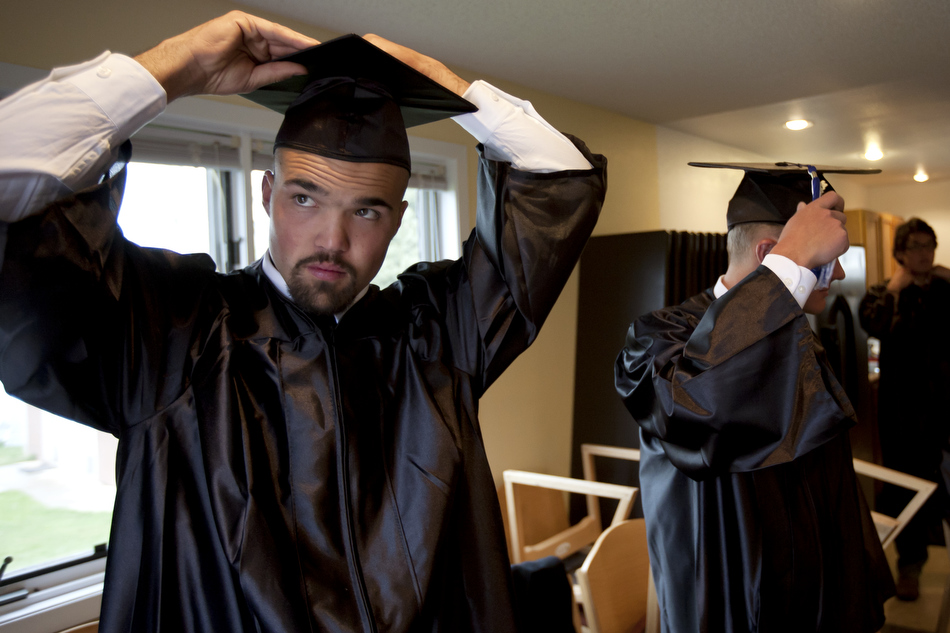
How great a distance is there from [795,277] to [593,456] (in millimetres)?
2279

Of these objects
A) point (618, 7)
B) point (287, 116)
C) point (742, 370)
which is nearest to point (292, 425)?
point (287, 116)

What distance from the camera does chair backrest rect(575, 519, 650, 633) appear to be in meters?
1.71

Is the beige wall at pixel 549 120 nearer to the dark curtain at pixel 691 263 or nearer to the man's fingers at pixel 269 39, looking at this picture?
the dark curtain at pixel 691 263

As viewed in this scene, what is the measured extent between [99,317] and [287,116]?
0.38 m

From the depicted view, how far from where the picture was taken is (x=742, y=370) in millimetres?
1030

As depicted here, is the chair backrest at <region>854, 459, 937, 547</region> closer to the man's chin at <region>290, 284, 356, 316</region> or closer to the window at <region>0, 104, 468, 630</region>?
the man's chin at <region>290, 284, 356, 316</region>

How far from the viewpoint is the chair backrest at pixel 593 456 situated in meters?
2.98

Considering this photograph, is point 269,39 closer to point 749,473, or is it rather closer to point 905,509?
point 749,473

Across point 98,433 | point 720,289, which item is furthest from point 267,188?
point 98,433

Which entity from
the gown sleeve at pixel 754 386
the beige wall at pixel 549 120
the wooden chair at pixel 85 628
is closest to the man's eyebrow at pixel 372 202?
the gown sleeve at pixel 754 386

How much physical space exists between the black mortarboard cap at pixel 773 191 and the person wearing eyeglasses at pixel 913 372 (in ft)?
7.58

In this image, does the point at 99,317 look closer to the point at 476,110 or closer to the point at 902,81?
the point at 476,110

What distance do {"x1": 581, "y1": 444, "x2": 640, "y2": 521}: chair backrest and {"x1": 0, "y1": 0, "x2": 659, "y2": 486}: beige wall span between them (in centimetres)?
20

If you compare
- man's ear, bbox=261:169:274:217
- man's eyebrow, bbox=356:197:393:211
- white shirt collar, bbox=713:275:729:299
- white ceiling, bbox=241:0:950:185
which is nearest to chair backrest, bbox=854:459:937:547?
white shirt collar, bbox=713:275:729:299
